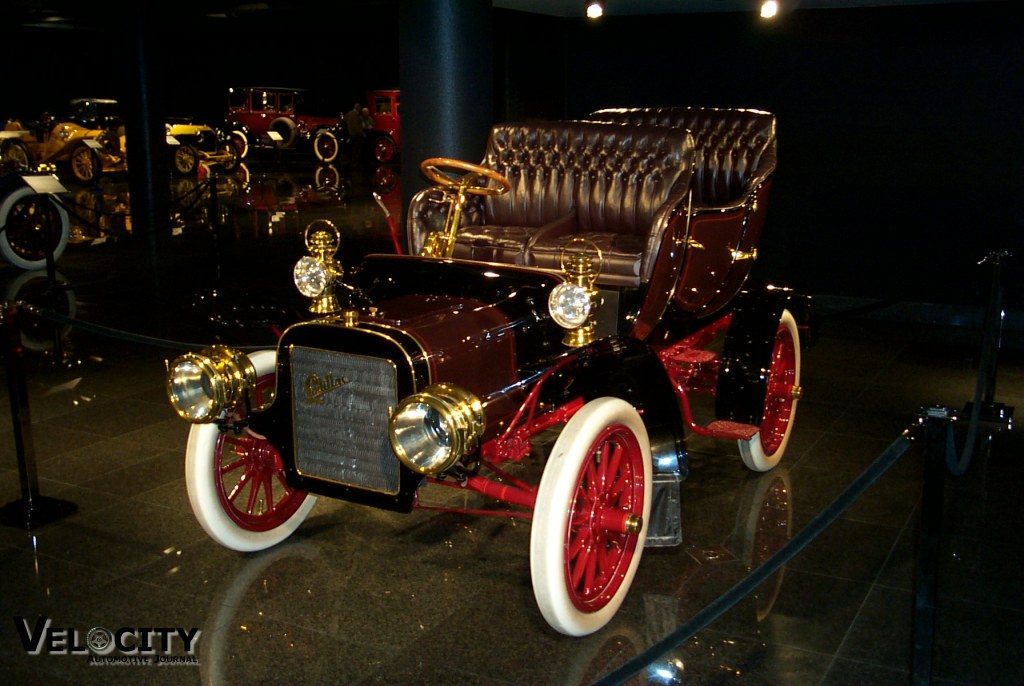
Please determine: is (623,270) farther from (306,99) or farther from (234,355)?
(306,99)

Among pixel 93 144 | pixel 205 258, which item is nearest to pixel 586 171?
pixel 205 258

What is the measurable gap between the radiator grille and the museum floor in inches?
18.5

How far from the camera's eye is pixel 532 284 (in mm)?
3555

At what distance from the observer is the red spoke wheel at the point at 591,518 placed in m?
2.87

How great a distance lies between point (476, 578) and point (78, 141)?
1519cm

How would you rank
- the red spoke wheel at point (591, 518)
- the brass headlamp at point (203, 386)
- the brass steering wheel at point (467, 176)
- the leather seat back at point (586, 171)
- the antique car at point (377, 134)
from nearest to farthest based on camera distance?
the red spoke wheel at point (591, 518), the brass headlamp at point (203, 386), the brass steering wheel at point (467, 176), the leather seat back at point (586, 171), the antique car at point (377, 134)

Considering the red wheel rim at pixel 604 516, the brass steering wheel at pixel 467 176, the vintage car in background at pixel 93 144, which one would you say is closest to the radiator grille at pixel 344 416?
the red wheel rim at pixel 604 516

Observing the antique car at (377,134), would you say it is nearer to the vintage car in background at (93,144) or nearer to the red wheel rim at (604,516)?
the vintage car in background at (93,144)

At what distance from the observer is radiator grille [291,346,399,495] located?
9.94ft

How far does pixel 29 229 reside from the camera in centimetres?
907

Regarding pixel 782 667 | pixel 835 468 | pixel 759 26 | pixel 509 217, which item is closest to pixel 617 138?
pixel 509 217

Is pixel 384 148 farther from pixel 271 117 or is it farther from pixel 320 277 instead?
pixel 320 277

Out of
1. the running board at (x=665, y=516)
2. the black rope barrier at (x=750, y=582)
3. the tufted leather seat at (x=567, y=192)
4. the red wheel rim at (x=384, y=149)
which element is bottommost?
the running board at (x=665, y=516)

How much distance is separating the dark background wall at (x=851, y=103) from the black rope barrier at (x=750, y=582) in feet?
15.7
